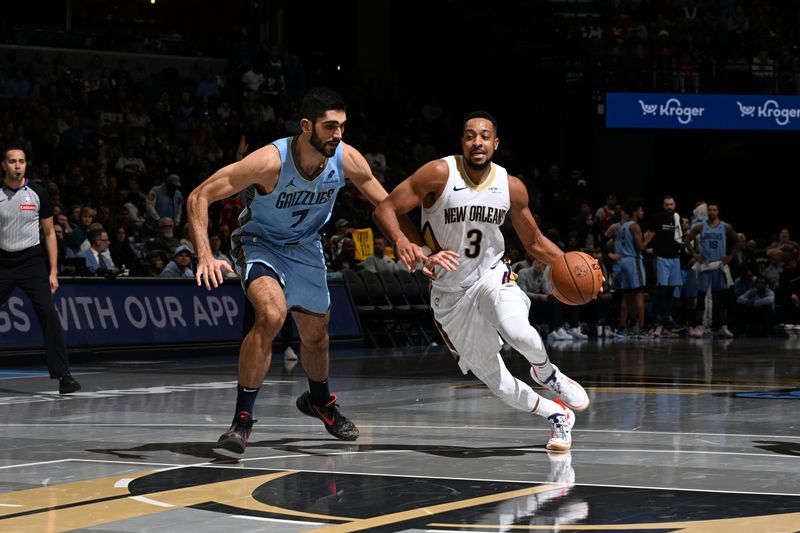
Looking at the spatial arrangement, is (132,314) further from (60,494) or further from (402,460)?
(60,494)

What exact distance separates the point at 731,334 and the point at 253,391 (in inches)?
654

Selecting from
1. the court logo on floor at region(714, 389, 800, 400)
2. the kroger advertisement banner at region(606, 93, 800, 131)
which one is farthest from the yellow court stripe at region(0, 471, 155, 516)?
the kroger advertisement banner at region(606, 93, 800, 131)

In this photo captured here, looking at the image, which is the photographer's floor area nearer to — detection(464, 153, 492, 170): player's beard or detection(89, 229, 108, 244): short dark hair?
detection(464, 153, 492, 170): player's beard

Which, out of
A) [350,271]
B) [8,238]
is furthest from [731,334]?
[8,238]

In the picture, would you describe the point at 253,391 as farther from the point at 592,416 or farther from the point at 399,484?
the point at 592,416

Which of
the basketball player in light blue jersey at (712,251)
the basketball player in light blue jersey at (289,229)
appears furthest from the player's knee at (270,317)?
the basketball player in light blue jersey at (712,251)

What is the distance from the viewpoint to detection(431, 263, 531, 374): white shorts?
822 centimetres

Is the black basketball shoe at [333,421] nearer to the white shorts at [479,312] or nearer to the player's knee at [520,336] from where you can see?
the white shorts at [479,312]

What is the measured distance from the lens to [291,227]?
328 inches

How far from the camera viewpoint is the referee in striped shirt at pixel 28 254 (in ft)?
39.0

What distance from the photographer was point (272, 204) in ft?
27.0

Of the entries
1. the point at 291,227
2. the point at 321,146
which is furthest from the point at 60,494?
the point at 321,146

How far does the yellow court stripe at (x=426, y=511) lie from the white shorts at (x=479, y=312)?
6.31ft

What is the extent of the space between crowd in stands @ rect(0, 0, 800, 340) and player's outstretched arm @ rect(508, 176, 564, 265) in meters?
8.71
